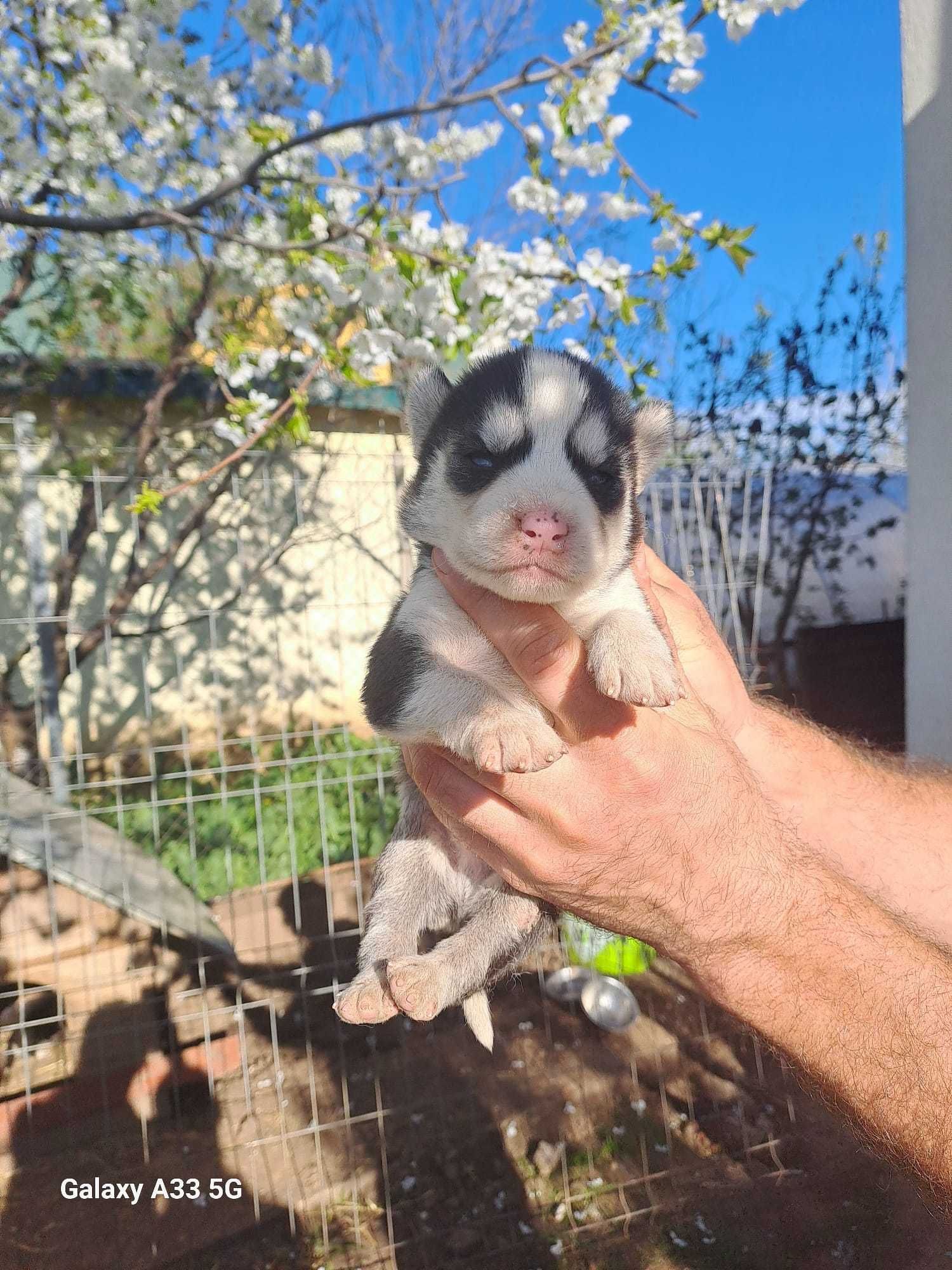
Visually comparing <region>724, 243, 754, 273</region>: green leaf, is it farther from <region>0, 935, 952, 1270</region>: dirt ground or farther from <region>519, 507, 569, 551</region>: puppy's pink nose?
<region>0, 935, 952, 1270</region>: dirt ground

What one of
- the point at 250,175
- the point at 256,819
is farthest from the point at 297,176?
the point at 256,819

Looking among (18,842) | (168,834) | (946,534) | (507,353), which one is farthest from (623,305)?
(168,834)

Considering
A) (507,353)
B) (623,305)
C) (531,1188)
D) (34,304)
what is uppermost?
(34,304)

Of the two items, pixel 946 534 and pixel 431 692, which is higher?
pixel 946 534

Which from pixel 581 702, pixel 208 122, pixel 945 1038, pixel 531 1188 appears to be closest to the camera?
pixel 945 1038

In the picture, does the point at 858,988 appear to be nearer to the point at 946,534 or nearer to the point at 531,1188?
the point at 531,1188

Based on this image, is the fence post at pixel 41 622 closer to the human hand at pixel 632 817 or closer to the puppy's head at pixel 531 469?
the puppy's head at pixel 531 469
